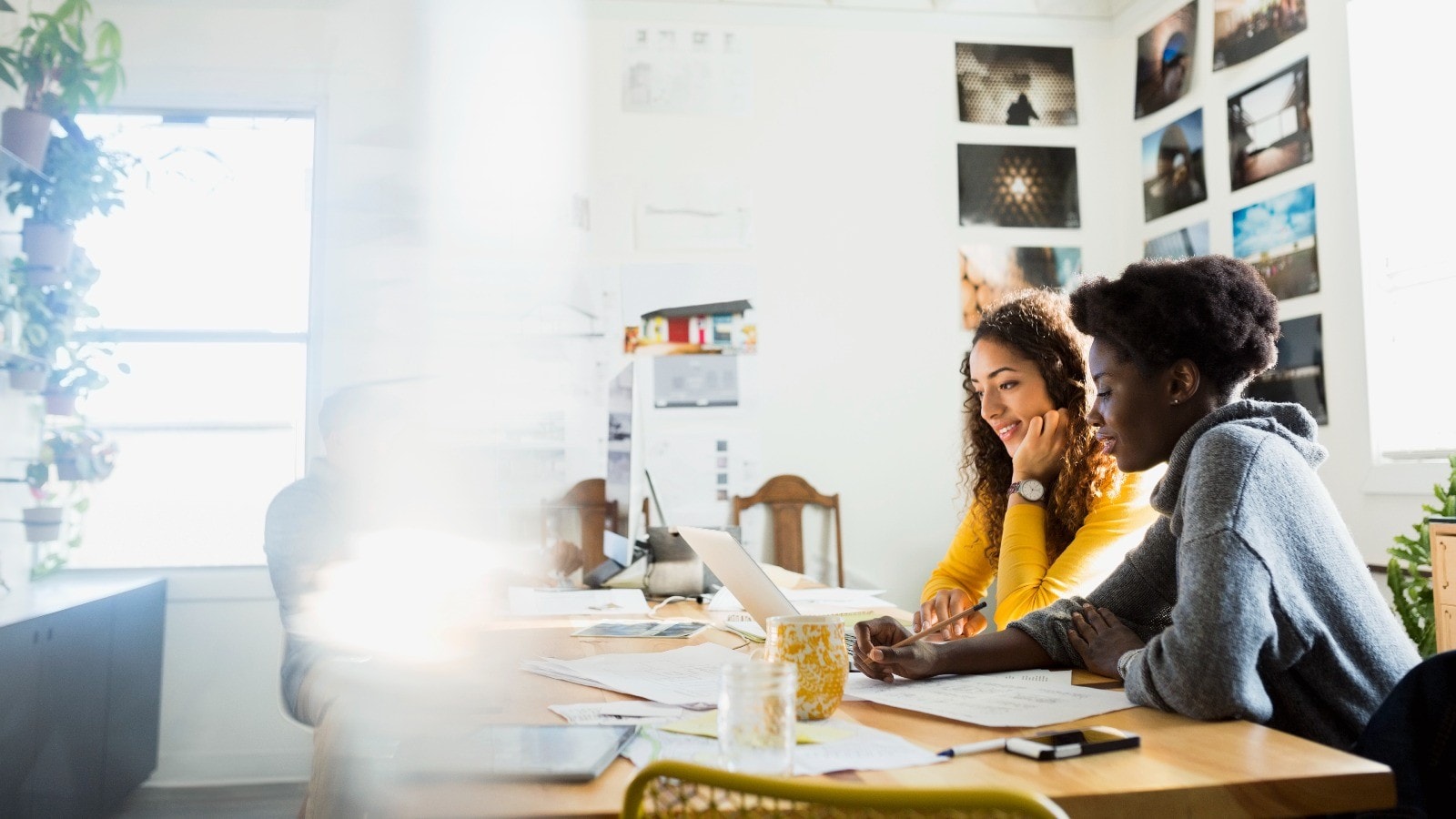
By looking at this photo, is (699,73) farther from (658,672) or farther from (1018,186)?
(658,672)

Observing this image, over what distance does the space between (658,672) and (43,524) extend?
68cm

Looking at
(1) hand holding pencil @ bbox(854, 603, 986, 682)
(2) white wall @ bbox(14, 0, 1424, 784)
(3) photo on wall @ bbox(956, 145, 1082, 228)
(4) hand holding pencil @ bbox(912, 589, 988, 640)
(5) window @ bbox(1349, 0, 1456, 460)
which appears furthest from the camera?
(3) photo on wall @ bbox(956, 145, 1082, 228)

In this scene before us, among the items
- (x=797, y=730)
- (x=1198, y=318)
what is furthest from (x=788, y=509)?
(x=797, y=730)

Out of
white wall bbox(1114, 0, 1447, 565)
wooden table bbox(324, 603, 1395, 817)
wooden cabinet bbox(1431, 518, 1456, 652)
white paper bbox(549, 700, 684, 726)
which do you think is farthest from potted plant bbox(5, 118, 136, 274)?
white wall bbox(1114, 0, 1447, 565)

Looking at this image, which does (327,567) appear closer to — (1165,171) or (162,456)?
(162,456)

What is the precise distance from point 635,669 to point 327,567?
0.66 m

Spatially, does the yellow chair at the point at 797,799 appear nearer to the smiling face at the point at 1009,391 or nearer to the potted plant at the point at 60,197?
the potted plant at the point at 60,197

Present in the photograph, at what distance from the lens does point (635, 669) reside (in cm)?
94

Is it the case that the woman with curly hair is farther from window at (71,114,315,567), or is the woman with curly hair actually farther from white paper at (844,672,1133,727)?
window at (71,114,315,567)

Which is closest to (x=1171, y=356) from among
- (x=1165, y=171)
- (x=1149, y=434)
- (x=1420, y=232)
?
(x=1149, y=434)

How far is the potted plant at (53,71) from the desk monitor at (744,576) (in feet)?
2.35

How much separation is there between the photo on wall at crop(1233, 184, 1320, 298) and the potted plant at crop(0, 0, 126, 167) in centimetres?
274

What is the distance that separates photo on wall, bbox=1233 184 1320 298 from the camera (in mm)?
2578

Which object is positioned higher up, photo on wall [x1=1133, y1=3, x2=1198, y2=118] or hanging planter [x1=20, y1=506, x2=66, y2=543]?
photo on wall [x1=1133, y1=3, x2=1198, y2=118]
